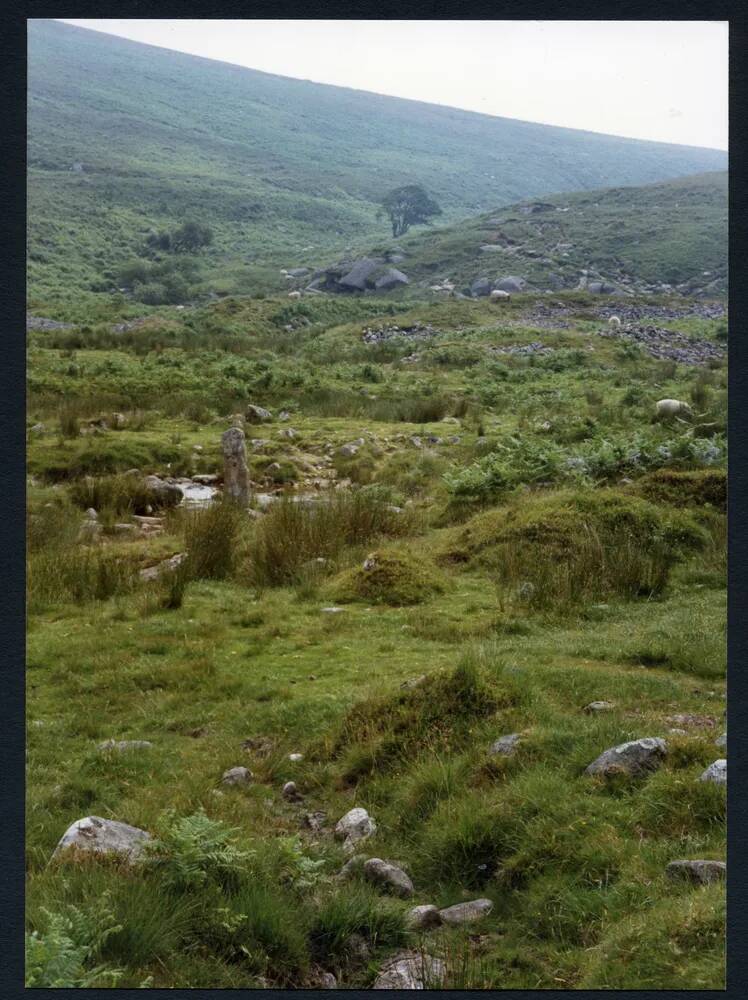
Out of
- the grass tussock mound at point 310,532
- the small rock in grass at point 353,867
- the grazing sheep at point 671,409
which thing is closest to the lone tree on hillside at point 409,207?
the grazing sheep at point 671,409

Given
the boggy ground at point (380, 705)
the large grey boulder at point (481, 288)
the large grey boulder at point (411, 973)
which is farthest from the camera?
the large grey boulder at point (481, 288)

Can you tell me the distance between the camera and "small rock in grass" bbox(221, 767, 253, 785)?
504 cm

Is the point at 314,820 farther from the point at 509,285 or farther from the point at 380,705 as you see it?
the point at 509,285

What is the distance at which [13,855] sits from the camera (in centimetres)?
353

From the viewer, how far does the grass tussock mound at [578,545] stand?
774 cm

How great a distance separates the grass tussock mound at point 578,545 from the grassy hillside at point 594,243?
39.6m

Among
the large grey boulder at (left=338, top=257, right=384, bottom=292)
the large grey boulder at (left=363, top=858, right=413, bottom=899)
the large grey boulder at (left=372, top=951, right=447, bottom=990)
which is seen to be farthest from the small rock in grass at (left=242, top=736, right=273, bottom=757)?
the large grey boulder at (left=338, top=257, right=384, bottom=292)

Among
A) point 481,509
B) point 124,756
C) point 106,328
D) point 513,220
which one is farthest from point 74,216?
point 124,756

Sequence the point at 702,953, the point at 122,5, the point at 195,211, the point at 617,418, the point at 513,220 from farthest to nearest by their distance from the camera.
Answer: the point at 195,211
the point at 513,220
the point at 617,418
the point at 122,5
the point at 702,953

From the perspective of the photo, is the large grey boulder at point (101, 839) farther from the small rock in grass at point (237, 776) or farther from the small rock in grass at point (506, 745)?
the small rock in grass at point (506, 745)

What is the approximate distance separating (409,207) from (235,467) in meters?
66.3

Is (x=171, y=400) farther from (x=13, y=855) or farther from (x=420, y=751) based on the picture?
(x=13, y=855)

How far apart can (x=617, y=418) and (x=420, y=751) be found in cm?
1298

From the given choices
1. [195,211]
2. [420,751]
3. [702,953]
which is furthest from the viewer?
[195,211]
